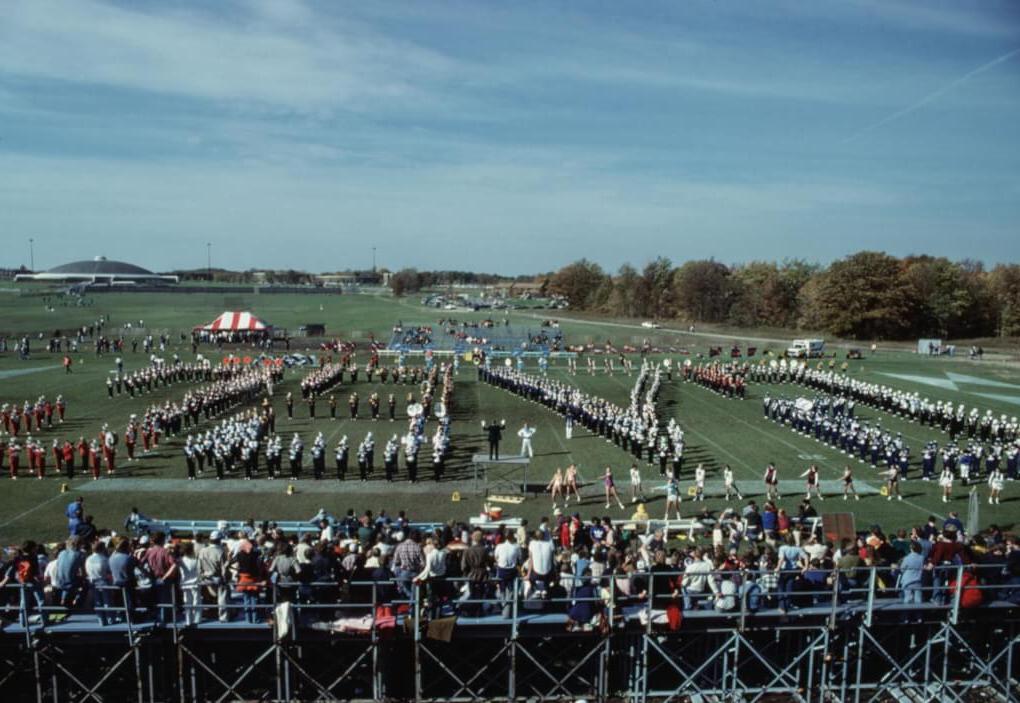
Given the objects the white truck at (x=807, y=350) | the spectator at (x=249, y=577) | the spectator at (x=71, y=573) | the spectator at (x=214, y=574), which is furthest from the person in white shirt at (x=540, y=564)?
the white truck at (x=807, y=350)

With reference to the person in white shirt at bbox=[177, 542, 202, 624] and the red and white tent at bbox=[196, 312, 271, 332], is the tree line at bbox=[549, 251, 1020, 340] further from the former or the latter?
the person in white shirt at bbox=[177, 542, 202, 624]

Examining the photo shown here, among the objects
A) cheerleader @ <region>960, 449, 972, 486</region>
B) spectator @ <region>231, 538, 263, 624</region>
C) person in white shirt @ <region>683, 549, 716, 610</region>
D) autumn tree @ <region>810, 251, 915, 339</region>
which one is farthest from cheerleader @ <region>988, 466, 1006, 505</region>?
autumn tree @ <region>810, 251, 915, 339</region>

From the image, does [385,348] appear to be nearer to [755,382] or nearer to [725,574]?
[755,382]

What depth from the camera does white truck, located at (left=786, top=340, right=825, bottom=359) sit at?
5350 centimetres

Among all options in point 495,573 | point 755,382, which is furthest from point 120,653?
point 755,382

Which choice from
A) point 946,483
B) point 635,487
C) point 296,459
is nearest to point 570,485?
point 635,487

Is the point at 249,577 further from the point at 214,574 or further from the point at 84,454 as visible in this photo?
the point at 84,454

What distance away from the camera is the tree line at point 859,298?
71.5 meters

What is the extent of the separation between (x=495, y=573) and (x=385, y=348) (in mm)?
46821

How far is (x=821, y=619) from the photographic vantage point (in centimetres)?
966

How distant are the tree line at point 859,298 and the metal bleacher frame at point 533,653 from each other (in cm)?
6619

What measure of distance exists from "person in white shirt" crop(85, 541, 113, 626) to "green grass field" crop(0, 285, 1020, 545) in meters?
8.06

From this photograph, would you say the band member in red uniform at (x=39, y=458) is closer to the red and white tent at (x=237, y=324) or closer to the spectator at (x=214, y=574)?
the spectator at (x=214, y=574)

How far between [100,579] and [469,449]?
16.2 m
